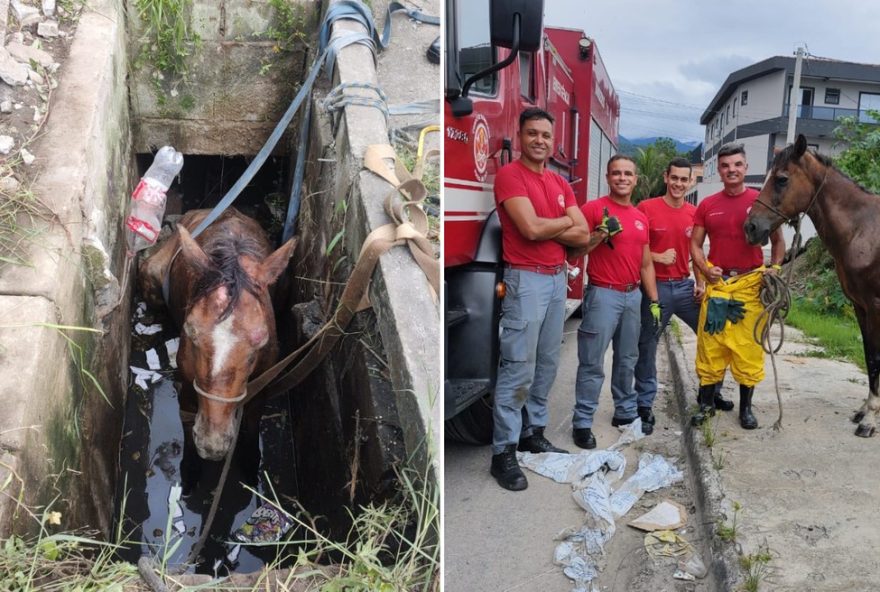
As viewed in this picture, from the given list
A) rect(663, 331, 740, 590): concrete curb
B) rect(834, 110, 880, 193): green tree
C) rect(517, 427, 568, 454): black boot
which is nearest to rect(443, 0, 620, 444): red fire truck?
rect(517, 427, 568, 454): black boot

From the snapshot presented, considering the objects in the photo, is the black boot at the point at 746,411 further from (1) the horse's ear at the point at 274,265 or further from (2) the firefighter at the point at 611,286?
(1) the horse's ear at the point at 274,265

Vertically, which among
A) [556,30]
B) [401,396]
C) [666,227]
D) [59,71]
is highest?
[556,30]

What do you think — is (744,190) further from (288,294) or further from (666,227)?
(288,294)

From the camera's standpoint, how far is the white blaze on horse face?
157 inches

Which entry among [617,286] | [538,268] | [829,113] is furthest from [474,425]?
[829,113]

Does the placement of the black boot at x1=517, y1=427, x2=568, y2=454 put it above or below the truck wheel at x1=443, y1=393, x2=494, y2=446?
below

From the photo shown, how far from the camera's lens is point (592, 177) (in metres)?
8.12

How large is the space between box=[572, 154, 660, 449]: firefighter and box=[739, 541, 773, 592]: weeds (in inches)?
67.3

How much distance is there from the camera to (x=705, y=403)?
550 centimetres

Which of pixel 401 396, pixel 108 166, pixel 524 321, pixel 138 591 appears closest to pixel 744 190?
pixel 524 321

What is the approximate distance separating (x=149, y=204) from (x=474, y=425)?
2.55 metres

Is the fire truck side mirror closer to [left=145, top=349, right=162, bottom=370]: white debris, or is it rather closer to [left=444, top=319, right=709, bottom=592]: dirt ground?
[left=444, top=319, right=709, bottom=592]: dirt ground

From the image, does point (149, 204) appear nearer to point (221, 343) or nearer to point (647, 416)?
point (221, 343)

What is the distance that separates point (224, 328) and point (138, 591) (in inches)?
69.7
